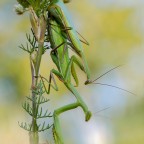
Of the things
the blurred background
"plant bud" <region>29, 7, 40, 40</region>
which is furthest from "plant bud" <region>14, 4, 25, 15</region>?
the blurred background

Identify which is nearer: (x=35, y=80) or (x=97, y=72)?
(x=35, y=80)

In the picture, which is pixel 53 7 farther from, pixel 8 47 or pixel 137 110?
pixel 8 47

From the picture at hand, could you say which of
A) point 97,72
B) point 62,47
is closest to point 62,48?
point 62,47

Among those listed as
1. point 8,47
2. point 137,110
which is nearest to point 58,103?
point 137,110

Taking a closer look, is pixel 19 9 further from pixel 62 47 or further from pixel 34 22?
pixel 62 47

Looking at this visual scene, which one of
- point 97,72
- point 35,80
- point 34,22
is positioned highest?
point 34,22

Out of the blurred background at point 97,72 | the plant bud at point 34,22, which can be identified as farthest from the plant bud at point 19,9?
the blurred background at point 97,72

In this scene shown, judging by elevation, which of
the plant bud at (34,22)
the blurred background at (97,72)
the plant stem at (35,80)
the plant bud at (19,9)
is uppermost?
the plant bud at (19,9)

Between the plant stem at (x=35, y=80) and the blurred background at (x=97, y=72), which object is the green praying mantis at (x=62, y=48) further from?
the blurred background at (x=97, y=72)

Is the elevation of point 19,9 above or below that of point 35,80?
above
